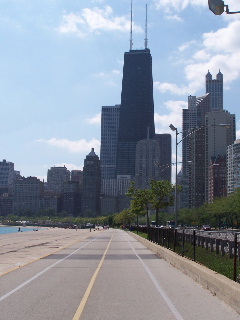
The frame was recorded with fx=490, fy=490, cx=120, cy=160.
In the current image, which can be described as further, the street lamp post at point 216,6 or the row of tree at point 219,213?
the row of tree at point 219,213

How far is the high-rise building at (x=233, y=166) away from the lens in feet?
607

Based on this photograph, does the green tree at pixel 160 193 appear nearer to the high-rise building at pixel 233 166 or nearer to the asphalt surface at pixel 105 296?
→ the asphalt surface at pixel 105 296

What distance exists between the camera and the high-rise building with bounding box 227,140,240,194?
18493cm

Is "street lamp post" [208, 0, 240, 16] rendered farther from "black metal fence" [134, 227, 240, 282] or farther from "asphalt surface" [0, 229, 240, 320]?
"black metal fence" [134, 227, 240, 282]

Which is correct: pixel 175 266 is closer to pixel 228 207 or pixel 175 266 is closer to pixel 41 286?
pixel 41 286

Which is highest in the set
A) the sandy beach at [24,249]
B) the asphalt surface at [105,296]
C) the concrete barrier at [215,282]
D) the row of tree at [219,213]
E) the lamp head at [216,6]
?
the lamp head at [216,6]

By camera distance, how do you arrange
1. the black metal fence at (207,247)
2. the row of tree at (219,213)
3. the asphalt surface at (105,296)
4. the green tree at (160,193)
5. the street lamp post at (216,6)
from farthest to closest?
the row of tree at (219,213) → the green tree at (160,193) → the black metal fence at (207,247) → the asphalt surface at (105,296) → the street lamp post at (216,6)

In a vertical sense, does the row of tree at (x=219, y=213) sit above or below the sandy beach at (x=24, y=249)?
above

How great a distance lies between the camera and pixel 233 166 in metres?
194

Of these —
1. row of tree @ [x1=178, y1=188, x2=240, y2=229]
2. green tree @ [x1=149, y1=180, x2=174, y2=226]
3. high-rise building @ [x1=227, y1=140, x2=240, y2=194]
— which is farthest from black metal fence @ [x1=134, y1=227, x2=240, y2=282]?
high-rise building @ [x1=227, y1=140, x2=240, y2=194]

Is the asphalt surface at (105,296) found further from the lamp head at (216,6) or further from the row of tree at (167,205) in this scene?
the row of tree at (167,205)

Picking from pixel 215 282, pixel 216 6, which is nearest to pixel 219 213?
pixel 215 282

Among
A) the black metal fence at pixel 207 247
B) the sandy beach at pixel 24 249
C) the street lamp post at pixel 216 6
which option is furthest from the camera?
the sandy beach at pixel 24 249

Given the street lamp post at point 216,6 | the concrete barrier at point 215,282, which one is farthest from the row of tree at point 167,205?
the street lamp post at point 216,6
